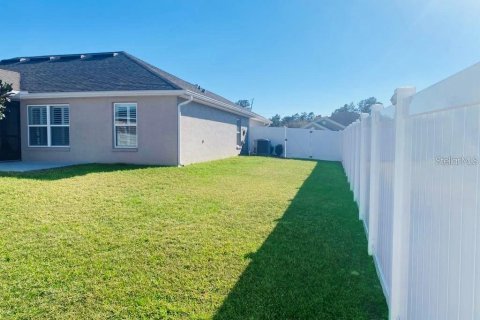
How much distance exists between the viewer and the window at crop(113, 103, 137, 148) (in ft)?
42.0

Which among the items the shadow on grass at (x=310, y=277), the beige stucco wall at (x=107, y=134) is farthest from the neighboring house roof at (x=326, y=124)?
the shadow on grass at (x=310, y=277)

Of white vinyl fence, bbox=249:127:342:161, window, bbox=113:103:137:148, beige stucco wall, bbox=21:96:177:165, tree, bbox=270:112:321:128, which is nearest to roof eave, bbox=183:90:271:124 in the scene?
beige stucco wall, bbox=21:96:177:165

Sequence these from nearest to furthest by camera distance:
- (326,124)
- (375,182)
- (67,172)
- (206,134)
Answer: (375,182)
(67,172)
(206,134)
(326,124)

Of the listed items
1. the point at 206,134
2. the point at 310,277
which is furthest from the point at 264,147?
the point at 310,277

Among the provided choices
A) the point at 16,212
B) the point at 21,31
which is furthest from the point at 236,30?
the point at 16,212

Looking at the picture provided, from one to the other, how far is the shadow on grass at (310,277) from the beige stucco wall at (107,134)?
776 cm

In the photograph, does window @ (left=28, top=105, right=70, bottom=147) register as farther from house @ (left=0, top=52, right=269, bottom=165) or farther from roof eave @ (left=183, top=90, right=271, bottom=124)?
roof eave @ (left=183, top=90, right=271, bottom=124)

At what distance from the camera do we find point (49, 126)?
529 inches

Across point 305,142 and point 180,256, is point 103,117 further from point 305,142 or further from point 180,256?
point 305,142

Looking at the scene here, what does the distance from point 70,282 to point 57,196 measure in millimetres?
4275

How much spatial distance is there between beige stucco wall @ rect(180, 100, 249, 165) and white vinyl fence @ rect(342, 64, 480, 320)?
1079 centimetres

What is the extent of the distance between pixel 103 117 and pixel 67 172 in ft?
10.7

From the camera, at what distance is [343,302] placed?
313cm

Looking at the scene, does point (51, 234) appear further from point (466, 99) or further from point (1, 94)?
point (1, 94)
